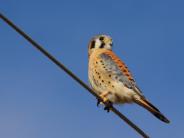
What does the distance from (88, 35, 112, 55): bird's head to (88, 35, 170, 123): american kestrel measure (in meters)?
0.38

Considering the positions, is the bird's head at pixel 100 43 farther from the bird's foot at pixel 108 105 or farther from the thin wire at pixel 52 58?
the thin wire at pixel 52 58

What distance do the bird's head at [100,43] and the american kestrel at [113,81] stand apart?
38 cm

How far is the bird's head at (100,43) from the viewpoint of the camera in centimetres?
1081

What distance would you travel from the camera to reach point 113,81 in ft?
30.4

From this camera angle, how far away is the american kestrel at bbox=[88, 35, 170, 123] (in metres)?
8.87

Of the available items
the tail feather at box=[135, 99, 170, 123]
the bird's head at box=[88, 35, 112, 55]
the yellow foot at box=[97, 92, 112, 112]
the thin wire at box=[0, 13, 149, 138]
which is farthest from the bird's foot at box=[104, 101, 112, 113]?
the thin wire at box=[0, 13, 149, 138]

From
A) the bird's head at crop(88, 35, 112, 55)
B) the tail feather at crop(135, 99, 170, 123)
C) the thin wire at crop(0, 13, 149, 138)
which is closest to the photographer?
the thin wire at crop(0, 13, 149, 138)

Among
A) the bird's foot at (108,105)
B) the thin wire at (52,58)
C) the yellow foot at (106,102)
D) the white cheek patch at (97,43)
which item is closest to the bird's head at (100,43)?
A: the white cheek patch at (97,43)

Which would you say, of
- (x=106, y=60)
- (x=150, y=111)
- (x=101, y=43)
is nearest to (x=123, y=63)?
(x=106, y=60)

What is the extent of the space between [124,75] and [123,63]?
1.75ft

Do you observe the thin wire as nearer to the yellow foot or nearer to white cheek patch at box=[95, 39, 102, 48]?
the yellow foot

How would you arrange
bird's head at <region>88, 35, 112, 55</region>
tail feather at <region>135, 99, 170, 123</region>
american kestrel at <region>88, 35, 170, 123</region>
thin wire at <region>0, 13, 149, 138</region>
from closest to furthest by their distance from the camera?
thin wire at <region>0, 13, 149, 138</region> < tail feather at <region>135, 99, 170, 123</region> < american kestrel at <region>88, 35, 170, 123</region> < bird's head at <region>88, 35, 112, 55</region>

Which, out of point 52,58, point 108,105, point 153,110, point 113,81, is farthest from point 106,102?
point 52,58

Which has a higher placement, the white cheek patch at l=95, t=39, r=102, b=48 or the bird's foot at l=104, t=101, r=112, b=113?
the white cheek patch at l=95, t=39, r=102, b=48
